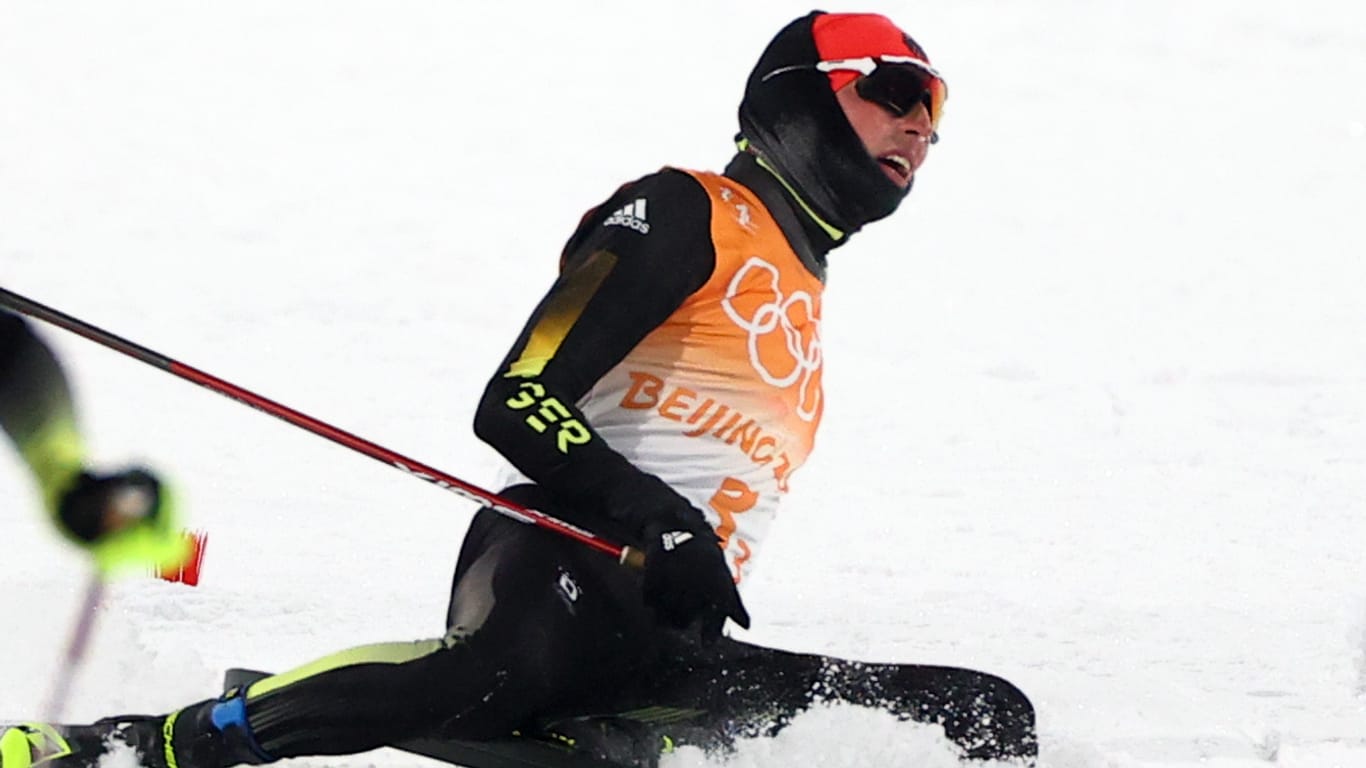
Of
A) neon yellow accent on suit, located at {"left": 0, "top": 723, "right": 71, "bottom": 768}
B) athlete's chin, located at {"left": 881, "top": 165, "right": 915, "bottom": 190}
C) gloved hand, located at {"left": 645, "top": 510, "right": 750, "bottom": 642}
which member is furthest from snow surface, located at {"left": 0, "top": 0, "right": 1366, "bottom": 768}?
athlete's chin, located at {"left": 881, "top": 165, "right": 915, "bottom": 190}

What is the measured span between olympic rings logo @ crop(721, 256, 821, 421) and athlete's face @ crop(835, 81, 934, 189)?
0.28 metres

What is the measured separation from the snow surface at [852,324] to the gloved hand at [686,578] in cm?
45

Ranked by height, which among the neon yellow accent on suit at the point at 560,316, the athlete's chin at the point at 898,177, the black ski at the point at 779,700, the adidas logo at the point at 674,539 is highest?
the neon yellow accent on suit at the point at 560,316

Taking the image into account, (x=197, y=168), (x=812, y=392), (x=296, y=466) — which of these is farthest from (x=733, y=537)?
(x=197, y=168)

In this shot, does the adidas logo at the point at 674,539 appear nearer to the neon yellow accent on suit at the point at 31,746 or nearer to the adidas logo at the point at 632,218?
the adidas logo at the point at 632,218

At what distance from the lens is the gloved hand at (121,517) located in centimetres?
321

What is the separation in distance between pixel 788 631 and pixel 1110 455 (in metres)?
2.59

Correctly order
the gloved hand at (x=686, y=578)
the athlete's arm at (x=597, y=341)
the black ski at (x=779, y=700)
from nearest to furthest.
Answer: the gloved hand at (x=686, y=578), the athlete's arm at (x=597, y=341), the black ski at (x=779, y=700)

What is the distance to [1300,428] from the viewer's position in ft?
25.2

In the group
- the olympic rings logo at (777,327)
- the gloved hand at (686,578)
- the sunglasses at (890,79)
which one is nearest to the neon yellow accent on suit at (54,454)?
the gloved hand at (686,578)

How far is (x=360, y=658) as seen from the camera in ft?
9.95

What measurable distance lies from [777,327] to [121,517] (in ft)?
3.64

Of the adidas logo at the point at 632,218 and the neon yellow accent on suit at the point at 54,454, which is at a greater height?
the adidas logo at the point at 632,218

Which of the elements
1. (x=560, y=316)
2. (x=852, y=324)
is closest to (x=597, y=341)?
(x=560, y=316)
